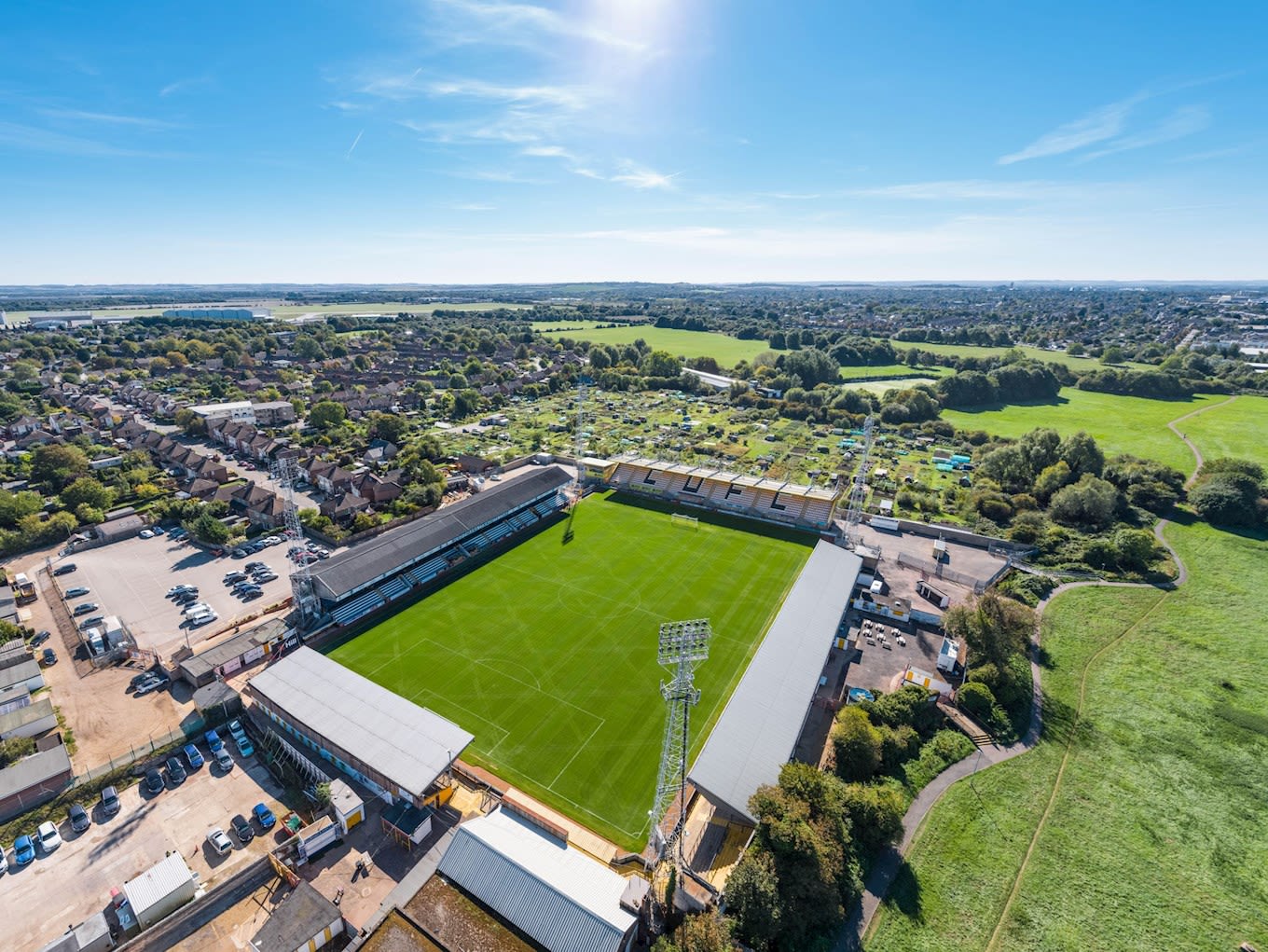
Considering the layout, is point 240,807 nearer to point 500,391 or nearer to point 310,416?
point 310,416

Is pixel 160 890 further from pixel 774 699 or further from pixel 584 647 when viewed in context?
pixel 774 699

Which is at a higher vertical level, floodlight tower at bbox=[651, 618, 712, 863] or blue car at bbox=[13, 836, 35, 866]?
floodlight tower at bbox=[651, 618, 712, 863]

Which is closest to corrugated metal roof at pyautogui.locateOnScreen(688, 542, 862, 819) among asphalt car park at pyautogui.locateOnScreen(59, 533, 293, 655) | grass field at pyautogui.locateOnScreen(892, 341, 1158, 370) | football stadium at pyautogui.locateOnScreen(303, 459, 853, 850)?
football stadium at pyautogui.locateOnScreen(303, 459, 853, 850)

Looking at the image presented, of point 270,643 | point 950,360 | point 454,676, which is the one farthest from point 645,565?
point 950,360

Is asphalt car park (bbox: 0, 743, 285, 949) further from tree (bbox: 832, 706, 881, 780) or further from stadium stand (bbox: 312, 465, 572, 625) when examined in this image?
tree (bbox: 832, 706, 881, 780)

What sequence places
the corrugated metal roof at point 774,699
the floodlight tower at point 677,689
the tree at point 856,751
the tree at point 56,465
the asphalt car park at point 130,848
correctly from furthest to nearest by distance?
the tree at point 56,465, the tree at point 856,751, the corrugated metal roof at point 774,699, the asphalt car park at point 130,848, the floodlight tower at point 677,689

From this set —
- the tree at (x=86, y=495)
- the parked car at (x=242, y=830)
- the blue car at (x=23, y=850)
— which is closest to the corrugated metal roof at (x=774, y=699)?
the parked car at (x=242, y=830)

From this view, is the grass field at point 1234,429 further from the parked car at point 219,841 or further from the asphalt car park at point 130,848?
the parked car at point 219,841
